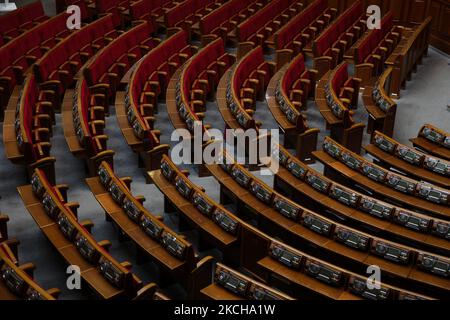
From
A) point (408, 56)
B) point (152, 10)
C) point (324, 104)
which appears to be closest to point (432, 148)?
point (324, 104)

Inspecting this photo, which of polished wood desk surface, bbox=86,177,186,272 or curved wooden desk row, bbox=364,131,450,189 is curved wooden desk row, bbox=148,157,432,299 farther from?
curved wooden desk row, bbox=364,131,450,189

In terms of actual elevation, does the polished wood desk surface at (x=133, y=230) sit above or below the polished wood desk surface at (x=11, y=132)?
below

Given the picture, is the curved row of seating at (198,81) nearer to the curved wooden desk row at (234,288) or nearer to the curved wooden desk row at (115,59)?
the curved wooden desk row at (115,59)

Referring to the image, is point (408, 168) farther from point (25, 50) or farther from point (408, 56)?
point (25, 50)

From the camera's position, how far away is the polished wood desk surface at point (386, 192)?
173 cm

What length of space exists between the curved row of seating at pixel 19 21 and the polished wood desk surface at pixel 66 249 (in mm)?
1168

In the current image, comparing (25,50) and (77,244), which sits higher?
(25,50)

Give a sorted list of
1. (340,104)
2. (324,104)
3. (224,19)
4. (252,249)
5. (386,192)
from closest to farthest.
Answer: (252,249) < (386,192) < (340,104) < (324,104) < (224,19)

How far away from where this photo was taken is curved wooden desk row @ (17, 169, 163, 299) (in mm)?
1368

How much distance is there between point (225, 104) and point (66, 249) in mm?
903

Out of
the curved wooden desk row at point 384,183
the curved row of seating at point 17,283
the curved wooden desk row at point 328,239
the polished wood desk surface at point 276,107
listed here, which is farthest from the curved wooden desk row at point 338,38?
the curved row of seating at point 17,283

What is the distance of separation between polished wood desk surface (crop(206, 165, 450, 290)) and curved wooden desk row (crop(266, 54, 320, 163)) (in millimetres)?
388

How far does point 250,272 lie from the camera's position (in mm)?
1587

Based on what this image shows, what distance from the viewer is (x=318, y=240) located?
158 cm
